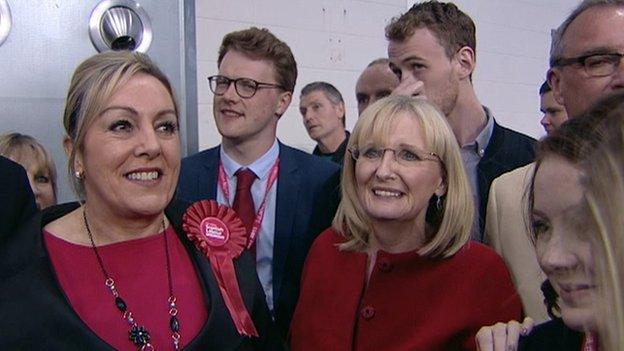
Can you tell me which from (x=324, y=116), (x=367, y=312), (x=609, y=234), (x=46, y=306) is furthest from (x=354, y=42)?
(x=609, y=234)

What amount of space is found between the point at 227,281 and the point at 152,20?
3.80ft

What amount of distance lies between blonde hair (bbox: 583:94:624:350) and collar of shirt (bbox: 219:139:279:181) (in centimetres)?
178

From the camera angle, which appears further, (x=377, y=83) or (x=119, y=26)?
(x=377, y=83)

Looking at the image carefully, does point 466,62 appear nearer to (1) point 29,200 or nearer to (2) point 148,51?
(2) point 148,51

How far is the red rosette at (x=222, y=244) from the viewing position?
179 centimetres

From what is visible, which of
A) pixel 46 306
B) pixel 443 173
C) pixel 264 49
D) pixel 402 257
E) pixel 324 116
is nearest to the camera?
pixel 46 306

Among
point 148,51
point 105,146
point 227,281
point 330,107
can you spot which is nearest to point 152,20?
point 148,51

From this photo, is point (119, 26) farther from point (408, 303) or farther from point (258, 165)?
point (408, 303)

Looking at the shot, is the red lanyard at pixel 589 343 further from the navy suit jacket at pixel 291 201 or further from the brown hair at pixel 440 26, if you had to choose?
the brown hair at pixel 440 26

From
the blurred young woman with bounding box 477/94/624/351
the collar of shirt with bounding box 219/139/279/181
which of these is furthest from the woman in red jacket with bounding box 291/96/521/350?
the blurred young woman with bounding box 477/94/624/351

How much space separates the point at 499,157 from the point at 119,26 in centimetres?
134

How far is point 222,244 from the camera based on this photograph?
1857 mm

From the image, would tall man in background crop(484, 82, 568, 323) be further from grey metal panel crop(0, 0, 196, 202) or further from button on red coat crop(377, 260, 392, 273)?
grey metal panel crop(0, 0, 196, 202)

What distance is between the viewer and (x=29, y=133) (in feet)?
7.93
